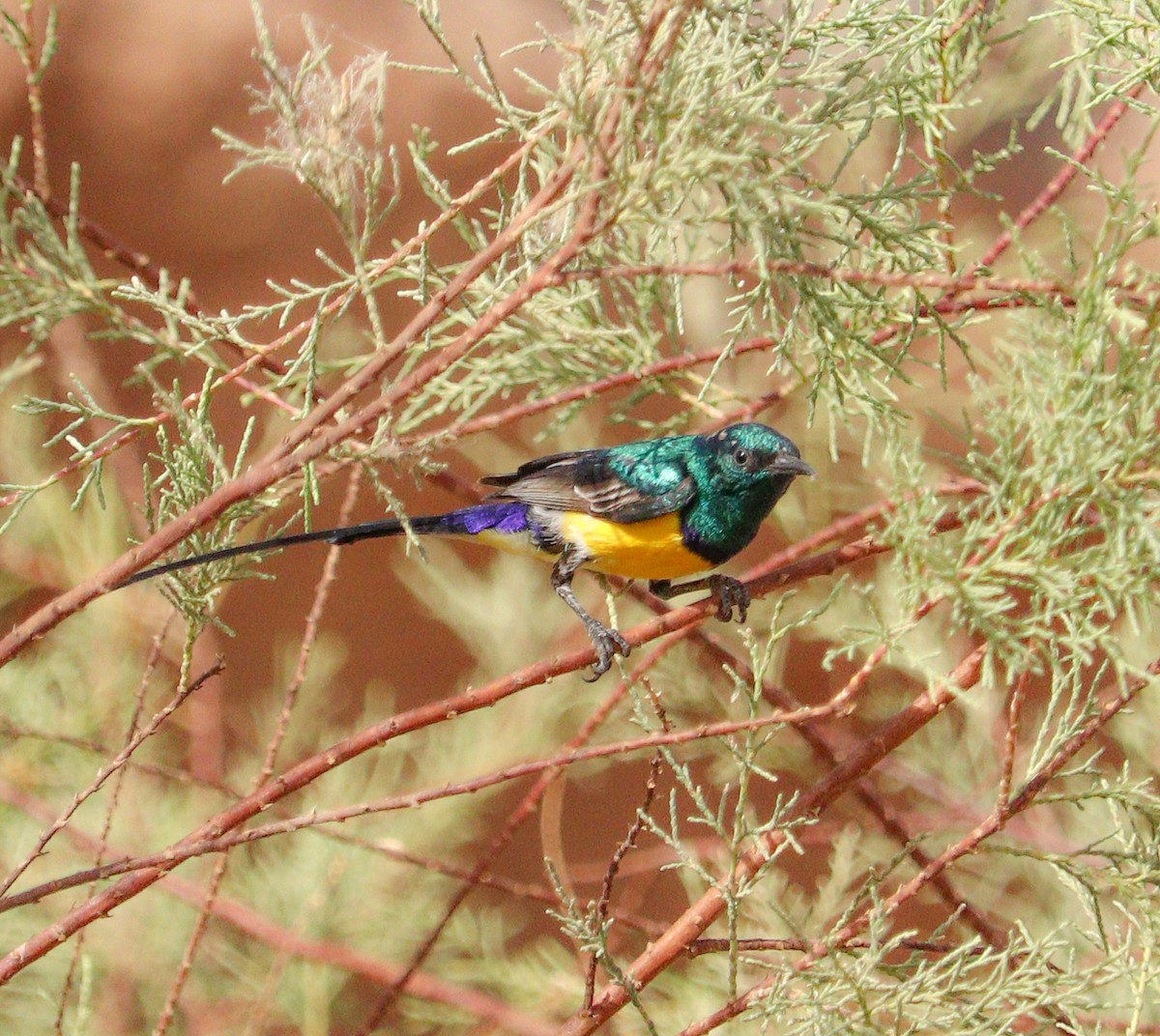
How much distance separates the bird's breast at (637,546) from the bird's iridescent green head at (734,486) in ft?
0.10

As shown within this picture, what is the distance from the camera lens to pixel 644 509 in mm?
2111

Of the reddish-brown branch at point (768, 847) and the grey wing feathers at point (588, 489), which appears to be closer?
the reddish-brown branch at point (768, 847)

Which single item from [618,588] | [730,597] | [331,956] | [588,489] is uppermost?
[588,489]

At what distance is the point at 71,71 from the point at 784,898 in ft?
8.91

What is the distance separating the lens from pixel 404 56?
3158 millimetres

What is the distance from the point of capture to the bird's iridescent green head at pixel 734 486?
6.51ft

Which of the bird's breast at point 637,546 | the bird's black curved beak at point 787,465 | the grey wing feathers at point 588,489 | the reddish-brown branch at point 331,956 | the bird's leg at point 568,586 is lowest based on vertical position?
the reddish-brown branch at point 331,956

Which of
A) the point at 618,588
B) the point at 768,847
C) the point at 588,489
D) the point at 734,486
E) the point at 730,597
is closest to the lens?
the point at 768,847

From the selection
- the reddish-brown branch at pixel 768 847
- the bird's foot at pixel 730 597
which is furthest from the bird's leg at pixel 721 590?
the reddish-brown branch at pixel 768 847

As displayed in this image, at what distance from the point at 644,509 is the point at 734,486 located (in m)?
0.17

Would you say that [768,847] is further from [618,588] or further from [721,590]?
[618,588]

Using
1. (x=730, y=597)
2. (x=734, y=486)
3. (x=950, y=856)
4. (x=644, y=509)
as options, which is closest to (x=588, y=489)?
(x=644, y=509)

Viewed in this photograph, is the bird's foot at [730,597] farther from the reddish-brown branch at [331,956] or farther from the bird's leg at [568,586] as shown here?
the reddish-brown branch at [331,956]

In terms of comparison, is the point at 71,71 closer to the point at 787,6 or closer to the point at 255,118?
the point at 255,118
